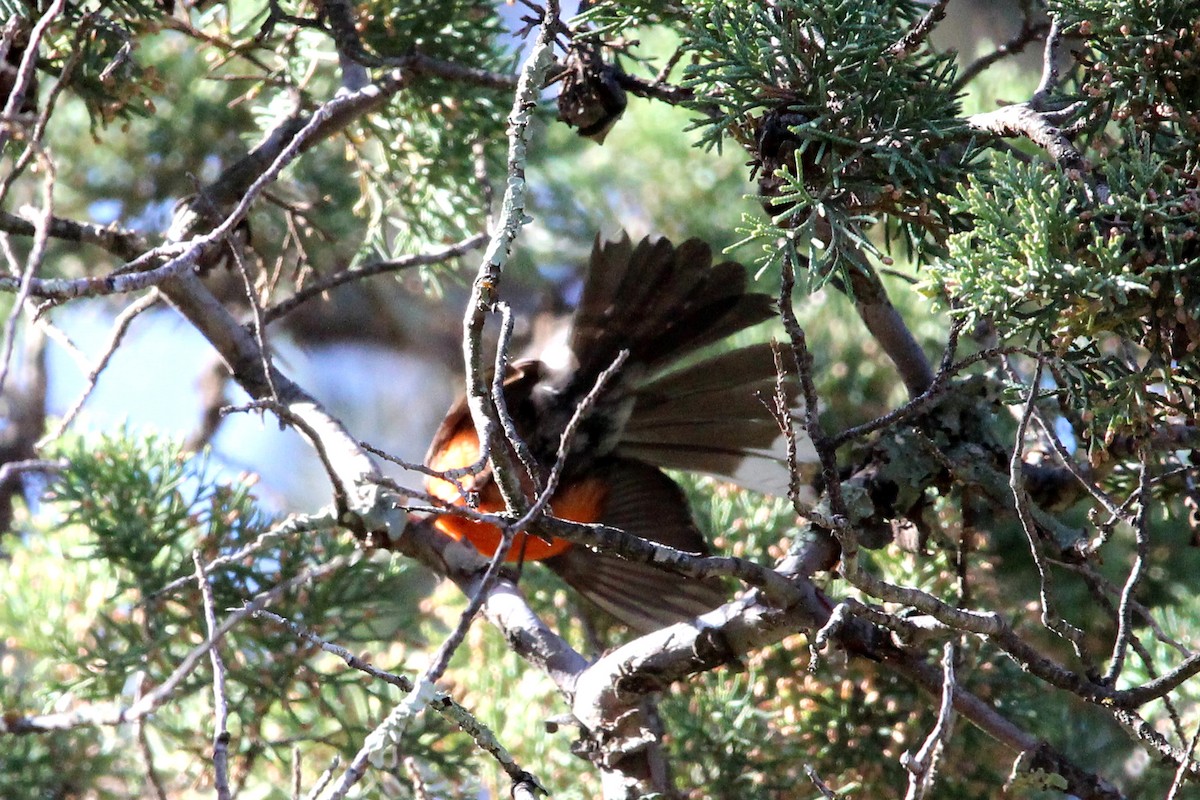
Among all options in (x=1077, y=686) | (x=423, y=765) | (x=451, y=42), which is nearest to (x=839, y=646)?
(x=1077, y=686)

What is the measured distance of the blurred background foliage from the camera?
124cm

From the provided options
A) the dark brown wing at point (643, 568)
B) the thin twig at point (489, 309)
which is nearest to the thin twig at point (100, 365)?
the thin twig at point (489, 309)

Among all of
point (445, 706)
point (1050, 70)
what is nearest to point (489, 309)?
point (445, 706)

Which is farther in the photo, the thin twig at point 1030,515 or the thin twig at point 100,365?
the thin twig at point 100,365

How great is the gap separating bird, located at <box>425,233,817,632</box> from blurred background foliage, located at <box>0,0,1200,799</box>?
140 mm

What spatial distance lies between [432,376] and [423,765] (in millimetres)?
3669

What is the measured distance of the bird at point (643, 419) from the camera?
2.47 m

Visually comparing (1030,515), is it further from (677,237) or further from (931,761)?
(677,237)

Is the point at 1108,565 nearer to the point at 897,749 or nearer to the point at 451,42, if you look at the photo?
the point at 897,749

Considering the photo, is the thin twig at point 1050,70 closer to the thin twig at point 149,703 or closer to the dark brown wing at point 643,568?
the thin twig at point 149,703

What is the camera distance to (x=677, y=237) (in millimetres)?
3688

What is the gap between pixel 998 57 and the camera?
181 cm

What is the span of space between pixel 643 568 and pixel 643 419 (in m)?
0.37

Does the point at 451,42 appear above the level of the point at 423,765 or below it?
above
